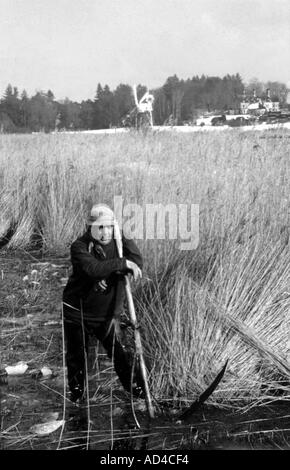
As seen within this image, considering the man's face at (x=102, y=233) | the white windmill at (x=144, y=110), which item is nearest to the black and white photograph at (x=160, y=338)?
the man's face at (x=102, y=233)

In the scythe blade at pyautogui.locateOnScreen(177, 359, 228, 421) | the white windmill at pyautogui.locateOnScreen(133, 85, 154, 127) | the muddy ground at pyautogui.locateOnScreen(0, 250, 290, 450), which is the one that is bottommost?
the muddy ground at pyautogui.locateOnScreen(0, 250, 290, 450)

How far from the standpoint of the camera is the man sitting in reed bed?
3.61 meters

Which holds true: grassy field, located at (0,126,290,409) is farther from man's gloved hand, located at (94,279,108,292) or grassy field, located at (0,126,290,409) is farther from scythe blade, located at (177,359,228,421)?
man's gloved hand, located at (94,279,108,292)

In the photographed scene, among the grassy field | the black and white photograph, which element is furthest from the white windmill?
the black and white photograph

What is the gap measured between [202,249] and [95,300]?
1.27m

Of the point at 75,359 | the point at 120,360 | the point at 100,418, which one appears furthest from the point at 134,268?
the point at 100,418

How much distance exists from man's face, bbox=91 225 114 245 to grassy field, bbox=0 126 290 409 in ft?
1.92

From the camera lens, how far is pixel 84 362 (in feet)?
12.5

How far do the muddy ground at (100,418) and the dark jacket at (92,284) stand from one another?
0.49 metres

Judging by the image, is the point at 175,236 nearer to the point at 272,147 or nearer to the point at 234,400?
the point at 234,400

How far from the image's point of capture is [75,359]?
3.80 metres

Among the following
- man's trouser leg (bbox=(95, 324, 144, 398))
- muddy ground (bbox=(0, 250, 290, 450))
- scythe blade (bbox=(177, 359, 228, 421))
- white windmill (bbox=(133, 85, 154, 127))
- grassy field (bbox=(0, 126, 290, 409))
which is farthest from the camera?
white windmill (bbox=(133, 85, 154, 127))

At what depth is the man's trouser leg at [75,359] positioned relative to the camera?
376 cm
